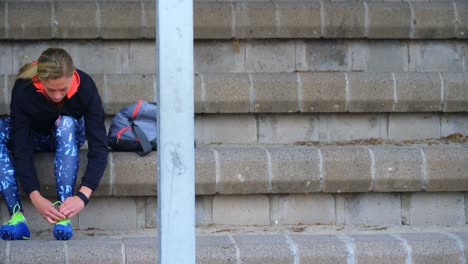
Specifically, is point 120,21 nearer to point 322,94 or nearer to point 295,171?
point 322,94

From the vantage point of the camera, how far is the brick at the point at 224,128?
14.9 ft

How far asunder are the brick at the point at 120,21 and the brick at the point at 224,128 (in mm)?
640

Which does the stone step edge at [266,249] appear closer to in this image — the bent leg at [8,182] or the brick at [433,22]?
the bent leg at [8,182]

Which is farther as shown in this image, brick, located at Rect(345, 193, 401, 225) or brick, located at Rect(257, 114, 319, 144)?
brick, located at Rect(257, 114, 319, 144)

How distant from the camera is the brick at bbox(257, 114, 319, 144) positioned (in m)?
4.58

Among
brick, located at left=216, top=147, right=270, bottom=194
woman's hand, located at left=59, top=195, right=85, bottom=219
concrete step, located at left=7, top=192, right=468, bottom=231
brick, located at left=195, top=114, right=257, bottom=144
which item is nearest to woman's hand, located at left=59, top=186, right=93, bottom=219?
woman's hand, located at left=59, top=195, right=85, bottom=219

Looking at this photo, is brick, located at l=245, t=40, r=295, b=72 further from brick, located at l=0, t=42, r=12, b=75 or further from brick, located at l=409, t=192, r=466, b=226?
brick, located at l=0, t=42, r=12, b=75

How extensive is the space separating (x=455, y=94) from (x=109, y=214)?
190cm

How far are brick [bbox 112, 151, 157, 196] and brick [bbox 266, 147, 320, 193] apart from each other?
21.9 inches

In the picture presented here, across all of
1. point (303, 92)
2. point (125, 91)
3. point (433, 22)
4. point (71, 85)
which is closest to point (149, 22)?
point (125, 91)

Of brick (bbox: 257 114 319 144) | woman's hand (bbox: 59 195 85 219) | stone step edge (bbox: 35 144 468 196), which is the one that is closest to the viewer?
woman's hand (bbox: 59 195 85 219)

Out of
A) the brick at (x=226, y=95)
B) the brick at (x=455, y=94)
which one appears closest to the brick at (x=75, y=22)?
the brick at (x=226, y=95)

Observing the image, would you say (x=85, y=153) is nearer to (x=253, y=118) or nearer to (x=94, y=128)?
(x=94, y=128)

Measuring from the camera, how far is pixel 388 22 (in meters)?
4.82
